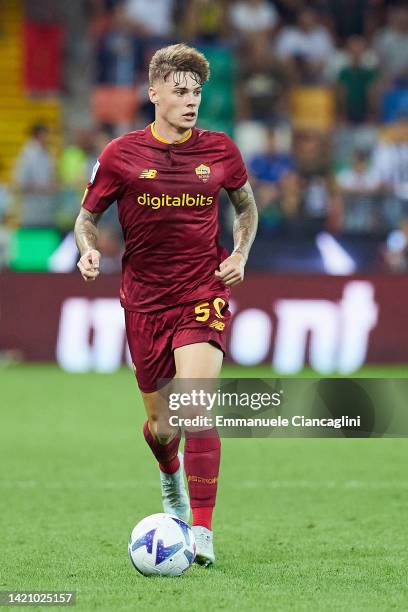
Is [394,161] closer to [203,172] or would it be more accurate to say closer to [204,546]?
[203,172]

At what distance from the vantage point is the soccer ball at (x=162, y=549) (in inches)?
210

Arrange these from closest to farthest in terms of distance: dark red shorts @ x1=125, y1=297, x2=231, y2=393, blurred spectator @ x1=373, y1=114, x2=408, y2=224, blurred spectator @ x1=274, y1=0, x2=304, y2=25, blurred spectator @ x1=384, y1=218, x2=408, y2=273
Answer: dark red shorts @ x1=125, y1=297, x2=231, y2=393, blurred spectator @ x1=384, y1=218, x2=408, y2=273, blurred spectator @ x1=373, y1=114, x2=408, y2=224, blurred spectator @ x1=274, y1=0, x2=304, y2=25

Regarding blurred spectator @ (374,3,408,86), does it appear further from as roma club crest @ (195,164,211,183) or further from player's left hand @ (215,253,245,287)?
player's left hand @ (215,253,245,287)

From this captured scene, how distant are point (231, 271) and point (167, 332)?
16.8 inches

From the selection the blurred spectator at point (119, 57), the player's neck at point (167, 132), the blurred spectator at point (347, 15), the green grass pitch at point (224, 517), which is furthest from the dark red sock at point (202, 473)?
the blurred spectator at point (347, 15)

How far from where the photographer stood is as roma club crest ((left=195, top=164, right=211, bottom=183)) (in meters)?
5.90

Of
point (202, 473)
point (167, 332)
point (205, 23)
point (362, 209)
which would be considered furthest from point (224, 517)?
point (205, 23)

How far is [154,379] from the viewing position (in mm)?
5938

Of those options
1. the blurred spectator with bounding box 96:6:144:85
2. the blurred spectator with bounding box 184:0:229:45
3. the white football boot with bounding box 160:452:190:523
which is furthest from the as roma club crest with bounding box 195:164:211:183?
the blurred spectator with bounding box 184:0:229:45

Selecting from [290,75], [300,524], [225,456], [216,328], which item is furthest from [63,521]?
[290,75]

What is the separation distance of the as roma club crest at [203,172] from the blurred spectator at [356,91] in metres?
13.0

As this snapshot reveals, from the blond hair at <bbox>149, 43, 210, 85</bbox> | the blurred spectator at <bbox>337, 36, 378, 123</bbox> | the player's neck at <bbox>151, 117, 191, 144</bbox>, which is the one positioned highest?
the blond hair at <bbox>149, 43, 210, 85</bbox>

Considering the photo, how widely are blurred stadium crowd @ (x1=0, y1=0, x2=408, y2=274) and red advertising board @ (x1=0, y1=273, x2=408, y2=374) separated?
79 cm

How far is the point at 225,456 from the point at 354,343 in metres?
5.09
